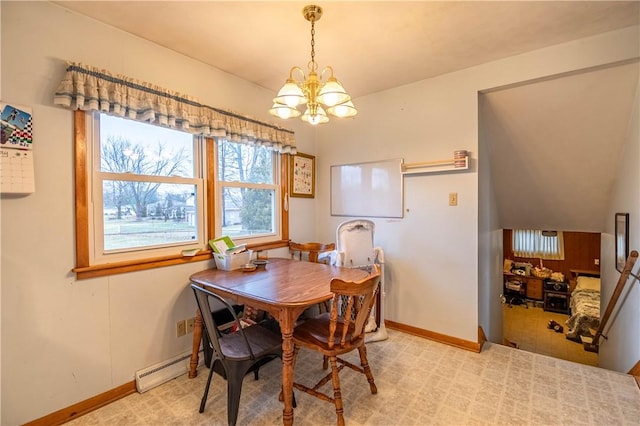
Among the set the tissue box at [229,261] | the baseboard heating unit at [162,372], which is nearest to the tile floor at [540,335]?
the tissue box at [229,261]

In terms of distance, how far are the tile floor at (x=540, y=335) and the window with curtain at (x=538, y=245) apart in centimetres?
129

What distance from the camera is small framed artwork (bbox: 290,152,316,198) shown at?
3188mm

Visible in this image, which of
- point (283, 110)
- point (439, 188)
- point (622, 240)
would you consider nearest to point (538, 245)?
point (622, 240)

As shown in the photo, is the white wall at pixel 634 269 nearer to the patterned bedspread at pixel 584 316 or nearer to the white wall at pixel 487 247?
the white wall at pixel 487 247

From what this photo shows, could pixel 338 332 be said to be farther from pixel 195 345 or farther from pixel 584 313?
pixel 584 313

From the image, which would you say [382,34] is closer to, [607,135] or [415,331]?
[607,135]

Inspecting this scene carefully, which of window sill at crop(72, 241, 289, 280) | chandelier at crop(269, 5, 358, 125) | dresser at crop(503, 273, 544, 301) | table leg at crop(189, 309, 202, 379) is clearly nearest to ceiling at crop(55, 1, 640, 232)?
chandelier at crop(269, 5, 358, 125)

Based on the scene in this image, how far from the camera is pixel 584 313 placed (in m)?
4.95

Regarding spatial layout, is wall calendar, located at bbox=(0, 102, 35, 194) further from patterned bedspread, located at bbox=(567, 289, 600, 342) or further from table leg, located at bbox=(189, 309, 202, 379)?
patterned bedspread, located at bbox=(567, 289, 600, 342)

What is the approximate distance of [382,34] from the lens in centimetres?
194

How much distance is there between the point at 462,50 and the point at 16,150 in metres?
2.92

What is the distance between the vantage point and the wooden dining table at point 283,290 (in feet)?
5.07

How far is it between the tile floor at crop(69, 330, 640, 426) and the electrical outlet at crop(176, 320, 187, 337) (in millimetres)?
300

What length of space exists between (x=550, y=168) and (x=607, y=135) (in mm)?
530
